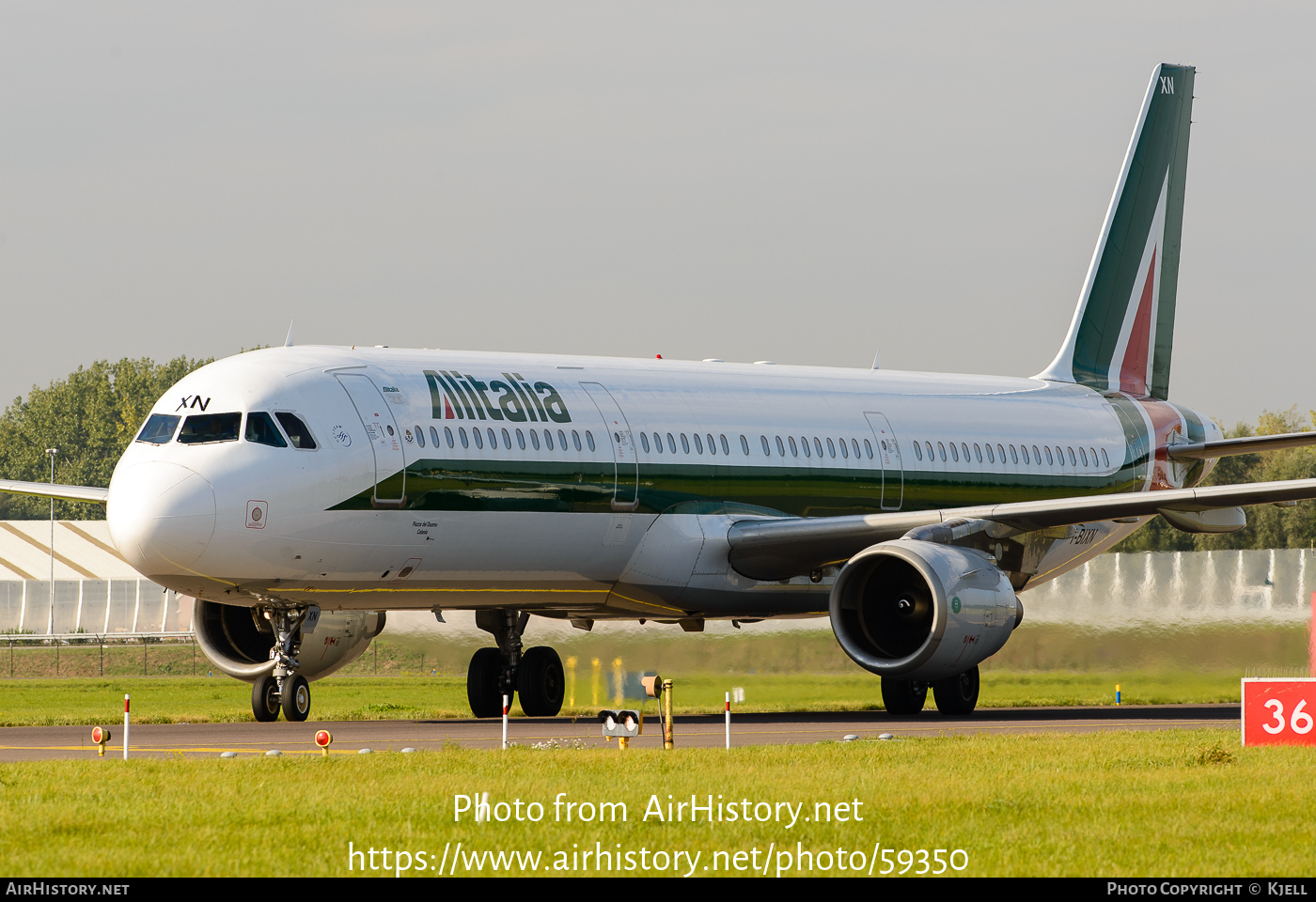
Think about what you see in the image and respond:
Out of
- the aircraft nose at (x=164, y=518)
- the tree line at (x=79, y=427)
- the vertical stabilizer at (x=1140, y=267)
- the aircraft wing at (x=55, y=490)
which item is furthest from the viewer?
the tree line at (x=79, y=427)

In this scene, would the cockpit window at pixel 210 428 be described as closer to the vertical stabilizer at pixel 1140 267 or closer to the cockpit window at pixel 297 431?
the cockpit window at pixel 297 431

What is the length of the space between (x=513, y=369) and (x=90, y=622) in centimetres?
4579

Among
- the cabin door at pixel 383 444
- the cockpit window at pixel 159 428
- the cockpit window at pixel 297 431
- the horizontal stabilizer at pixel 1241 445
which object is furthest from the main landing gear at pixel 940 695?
the cockpit window at pixel 159 428

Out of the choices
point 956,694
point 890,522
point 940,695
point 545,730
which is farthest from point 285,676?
point 956,694

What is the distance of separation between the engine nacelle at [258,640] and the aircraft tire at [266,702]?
0.43m

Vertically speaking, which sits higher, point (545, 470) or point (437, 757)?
point (545, 470)

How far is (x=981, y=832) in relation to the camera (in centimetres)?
1130

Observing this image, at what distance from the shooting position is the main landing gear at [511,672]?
24938mm

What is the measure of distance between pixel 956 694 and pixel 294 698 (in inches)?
341

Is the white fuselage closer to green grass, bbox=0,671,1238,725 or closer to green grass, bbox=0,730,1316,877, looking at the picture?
green grass, bbox=0,671,1238,725

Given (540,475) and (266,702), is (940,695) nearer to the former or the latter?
(540,475)

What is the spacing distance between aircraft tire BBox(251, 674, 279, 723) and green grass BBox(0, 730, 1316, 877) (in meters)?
5.56
